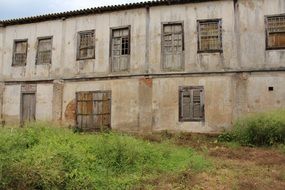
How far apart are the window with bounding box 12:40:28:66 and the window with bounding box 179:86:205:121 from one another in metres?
9.41

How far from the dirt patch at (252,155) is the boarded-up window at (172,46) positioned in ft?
17.8

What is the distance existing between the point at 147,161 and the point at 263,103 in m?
8.27

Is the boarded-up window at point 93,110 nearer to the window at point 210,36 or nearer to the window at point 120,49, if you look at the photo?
the window at point 120,49

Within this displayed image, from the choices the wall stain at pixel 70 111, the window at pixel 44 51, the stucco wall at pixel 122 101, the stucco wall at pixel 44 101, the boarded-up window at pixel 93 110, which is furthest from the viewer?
the window at pixel 44 51

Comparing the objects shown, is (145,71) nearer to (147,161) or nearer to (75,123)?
(75,123)

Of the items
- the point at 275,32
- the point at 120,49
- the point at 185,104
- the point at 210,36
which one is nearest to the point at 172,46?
the point at 210,36

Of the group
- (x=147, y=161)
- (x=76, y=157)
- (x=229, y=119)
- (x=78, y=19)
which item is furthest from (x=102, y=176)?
(x=78, y=19)

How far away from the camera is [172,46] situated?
739 inches

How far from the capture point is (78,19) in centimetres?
2088

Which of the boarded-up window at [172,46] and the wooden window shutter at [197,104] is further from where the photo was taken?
the boarded-up window at [172,46]

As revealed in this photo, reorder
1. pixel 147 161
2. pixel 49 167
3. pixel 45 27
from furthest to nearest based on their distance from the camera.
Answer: pixel 45 27 → pixel 147 161 → pixel 49 167

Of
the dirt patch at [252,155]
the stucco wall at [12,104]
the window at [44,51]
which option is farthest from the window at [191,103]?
the stucco wall at [12,104]

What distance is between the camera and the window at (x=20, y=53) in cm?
2214

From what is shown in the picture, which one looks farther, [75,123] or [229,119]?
[75,123]
